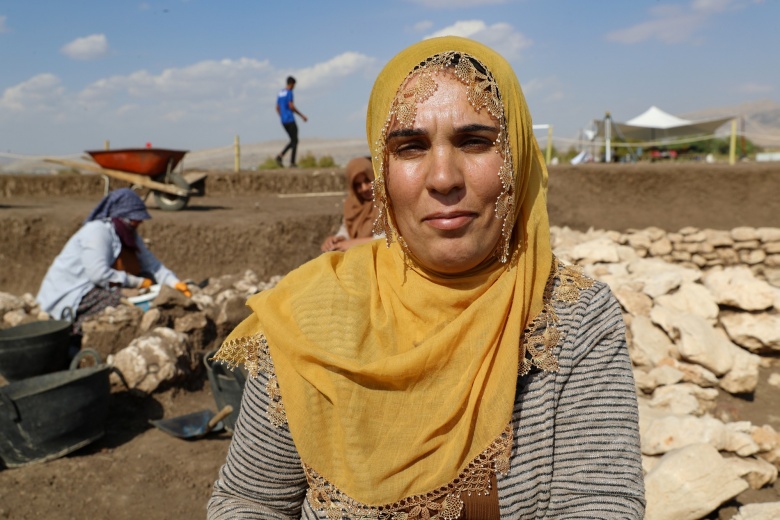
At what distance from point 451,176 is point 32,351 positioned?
15.2 feet

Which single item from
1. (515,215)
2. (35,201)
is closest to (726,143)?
(35,201)

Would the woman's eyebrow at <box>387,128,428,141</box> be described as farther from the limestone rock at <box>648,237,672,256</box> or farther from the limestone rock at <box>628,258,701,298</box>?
the limestone rock at <box>648,237,672,256</box>

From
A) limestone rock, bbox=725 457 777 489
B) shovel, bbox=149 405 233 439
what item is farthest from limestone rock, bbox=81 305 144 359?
limestone rock, bbox=725 457 777 489

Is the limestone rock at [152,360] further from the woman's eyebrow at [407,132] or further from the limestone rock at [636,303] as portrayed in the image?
the woman's eyebrow at [407,132]

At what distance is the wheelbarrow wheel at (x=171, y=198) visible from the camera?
386 inches

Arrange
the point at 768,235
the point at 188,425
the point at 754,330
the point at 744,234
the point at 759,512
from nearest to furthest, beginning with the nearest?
the point at 759,512 → the point at 188,425 → the point at 754,330 → the point at 768,235 → the point at 744,234

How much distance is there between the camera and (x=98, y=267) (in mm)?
5473

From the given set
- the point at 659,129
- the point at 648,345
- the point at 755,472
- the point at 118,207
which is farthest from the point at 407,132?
the point at 659,129

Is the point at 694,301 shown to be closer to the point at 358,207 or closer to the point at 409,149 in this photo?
the point at 358,207

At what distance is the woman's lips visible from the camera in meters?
1.28

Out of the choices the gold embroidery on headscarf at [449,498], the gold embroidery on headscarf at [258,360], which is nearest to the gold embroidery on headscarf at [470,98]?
the gold embroidery on headscarf at [449,498]

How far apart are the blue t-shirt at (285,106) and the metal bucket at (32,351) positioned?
8642 mm

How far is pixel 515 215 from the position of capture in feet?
4.48

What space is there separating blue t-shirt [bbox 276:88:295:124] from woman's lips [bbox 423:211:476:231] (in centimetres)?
1214
